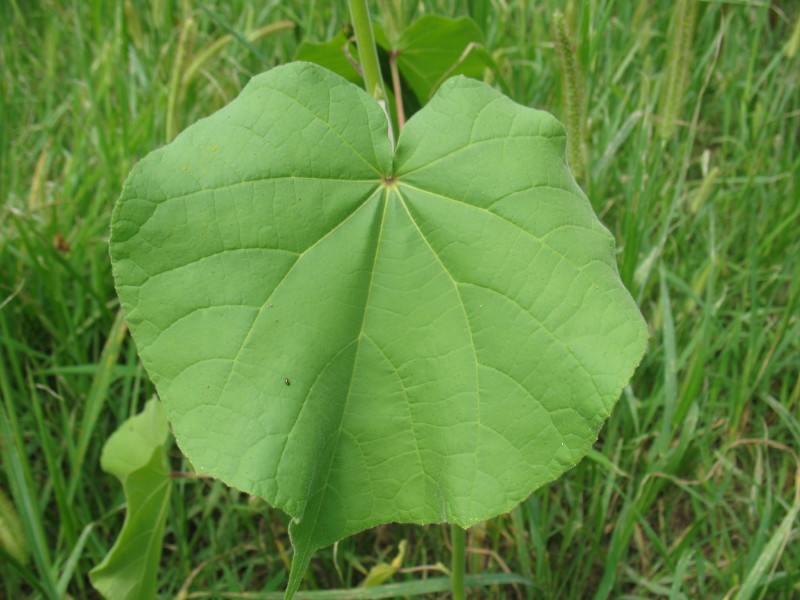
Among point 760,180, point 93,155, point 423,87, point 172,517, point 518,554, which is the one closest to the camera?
point 423,87

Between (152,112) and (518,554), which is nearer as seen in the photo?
(518,554)

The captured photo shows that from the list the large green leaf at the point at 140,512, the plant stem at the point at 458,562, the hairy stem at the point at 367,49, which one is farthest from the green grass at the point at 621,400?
the hairy stem at the point at 367,49

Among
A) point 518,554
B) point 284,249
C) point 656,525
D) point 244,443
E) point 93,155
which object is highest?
point 284,249

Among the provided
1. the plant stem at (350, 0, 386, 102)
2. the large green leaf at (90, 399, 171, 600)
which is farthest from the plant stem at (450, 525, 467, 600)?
the plant stem at (350, 0, 386, 102)

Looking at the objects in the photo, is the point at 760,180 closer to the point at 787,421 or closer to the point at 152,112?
the point at 787,421

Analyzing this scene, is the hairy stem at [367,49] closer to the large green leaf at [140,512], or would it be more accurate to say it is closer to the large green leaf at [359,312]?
the large green leaf at [359,312]

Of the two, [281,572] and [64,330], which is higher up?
[64,330]

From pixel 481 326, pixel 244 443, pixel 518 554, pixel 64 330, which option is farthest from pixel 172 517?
pixel 481 326
